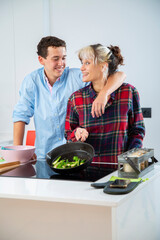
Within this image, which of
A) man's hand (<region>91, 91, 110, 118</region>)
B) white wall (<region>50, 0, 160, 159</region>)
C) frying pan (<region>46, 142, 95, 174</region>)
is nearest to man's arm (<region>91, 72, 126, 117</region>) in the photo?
man's hand (<region>91, 91, 110, 118</region>)

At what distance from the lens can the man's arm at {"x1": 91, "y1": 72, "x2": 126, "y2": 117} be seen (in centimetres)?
199

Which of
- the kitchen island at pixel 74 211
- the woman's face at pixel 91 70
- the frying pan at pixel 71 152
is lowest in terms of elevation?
the kitchen island at pixel 74 211

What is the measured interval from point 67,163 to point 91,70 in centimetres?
76

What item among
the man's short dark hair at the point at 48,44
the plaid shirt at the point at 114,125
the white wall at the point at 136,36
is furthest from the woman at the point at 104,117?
the white wall at the point at 136,36

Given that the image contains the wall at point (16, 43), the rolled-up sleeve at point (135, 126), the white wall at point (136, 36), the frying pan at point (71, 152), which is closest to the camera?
the frying pan at point (71, 152)

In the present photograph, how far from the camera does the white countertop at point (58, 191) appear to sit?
1151mm

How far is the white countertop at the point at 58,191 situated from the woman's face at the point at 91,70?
0.84 m

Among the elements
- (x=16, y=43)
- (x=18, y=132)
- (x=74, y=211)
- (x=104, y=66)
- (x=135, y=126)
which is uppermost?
(x=16, y=43)

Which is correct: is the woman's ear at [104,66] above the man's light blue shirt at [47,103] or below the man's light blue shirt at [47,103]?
above

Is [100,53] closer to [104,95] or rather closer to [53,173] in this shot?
[104,95]

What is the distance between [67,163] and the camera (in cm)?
159
